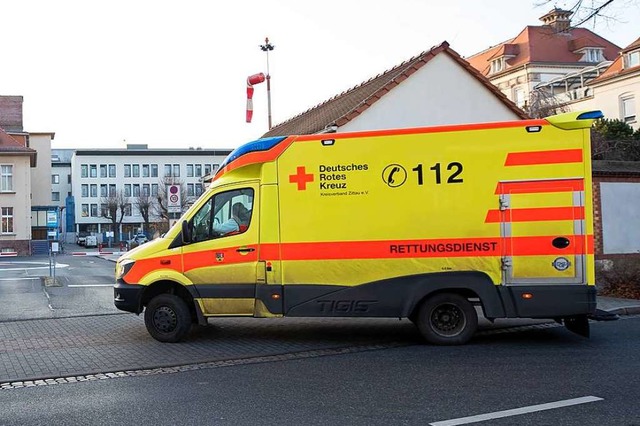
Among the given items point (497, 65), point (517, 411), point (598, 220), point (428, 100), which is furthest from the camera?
point (497, 65)

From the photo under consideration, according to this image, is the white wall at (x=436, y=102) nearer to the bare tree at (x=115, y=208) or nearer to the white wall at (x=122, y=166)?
the bare tree at (x=115, y=208)

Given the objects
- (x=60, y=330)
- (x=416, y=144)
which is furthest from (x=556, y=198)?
(x=60, y=330)

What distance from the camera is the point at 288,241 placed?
9469mm

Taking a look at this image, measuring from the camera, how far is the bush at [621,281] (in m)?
14.0

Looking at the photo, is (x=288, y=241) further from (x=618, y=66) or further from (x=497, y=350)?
(x=618, y=66)

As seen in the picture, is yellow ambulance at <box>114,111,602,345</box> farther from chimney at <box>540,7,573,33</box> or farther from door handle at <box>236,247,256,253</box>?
chimney at <box>540,7,573,33</box>

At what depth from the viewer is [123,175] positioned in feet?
328

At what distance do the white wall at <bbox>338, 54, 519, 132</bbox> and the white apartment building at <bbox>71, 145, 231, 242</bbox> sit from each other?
78785mm

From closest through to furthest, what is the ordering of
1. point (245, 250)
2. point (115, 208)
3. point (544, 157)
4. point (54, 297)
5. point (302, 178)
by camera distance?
point (544, 157), point (302, 178), point (245, 250), point (54, 297), point (115, 208)

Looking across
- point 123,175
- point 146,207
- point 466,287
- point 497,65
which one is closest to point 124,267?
point 466,287

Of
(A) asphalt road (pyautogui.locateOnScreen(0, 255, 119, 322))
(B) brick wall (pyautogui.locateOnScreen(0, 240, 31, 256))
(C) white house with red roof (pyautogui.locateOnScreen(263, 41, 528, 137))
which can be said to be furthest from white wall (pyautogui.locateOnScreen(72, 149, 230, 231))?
(C) white house with red roof (pyautogui.locateOnScreen(263, 41, 528, 137))

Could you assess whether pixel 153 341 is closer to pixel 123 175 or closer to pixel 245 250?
pixel 245 250

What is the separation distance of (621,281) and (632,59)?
45.0 metres

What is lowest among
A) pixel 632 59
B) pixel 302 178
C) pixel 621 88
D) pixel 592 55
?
pixel 302 178
